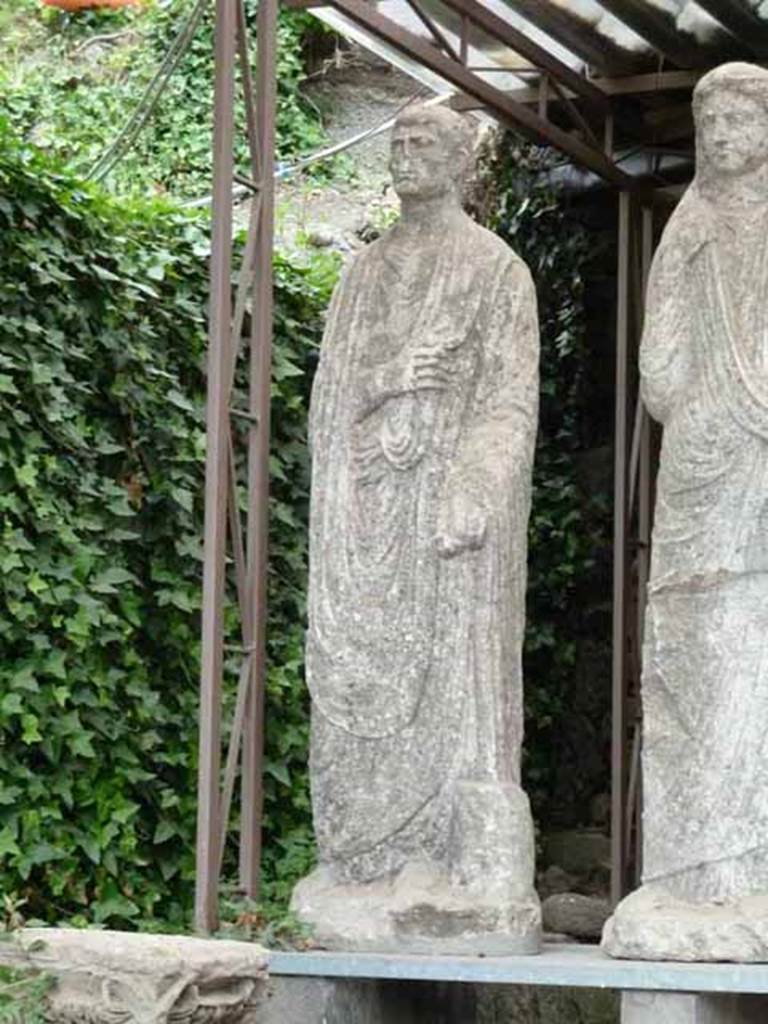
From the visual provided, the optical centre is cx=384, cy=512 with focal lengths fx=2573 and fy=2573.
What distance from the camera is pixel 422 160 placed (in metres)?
9.22

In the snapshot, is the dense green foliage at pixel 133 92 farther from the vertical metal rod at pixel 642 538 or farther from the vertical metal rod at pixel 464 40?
the vertical metal rod at pixel 464 40

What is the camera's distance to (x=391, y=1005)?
891cm

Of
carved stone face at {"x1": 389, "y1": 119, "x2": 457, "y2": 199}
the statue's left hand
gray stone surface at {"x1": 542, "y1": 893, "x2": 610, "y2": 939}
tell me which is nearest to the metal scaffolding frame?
gray stone surface at {"x1": 542, "y1": 893, "x2": 610, "y2": 939}

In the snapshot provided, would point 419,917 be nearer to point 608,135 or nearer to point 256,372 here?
point 256,372

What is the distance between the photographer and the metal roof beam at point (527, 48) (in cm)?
1099

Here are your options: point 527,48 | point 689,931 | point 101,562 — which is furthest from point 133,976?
point 527,48

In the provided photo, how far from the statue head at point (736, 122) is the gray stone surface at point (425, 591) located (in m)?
0.87

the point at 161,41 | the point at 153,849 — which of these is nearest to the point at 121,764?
the point at 153,849

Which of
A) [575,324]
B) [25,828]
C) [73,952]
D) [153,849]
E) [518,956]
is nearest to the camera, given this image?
[73,952]

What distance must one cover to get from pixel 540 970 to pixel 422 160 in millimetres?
2962

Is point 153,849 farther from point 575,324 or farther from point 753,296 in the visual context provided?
point 575,324

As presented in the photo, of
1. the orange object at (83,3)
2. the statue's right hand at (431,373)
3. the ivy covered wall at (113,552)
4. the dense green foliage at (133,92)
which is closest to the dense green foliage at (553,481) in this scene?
the ivy covered wall at (113,552)

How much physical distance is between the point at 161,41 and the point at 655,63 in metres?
5.81

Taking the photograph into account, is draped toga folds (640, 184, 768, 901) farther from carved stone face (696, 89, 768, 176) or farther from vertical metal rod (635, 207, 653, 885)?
vertical metal rod (635, 207, 653, 885)
